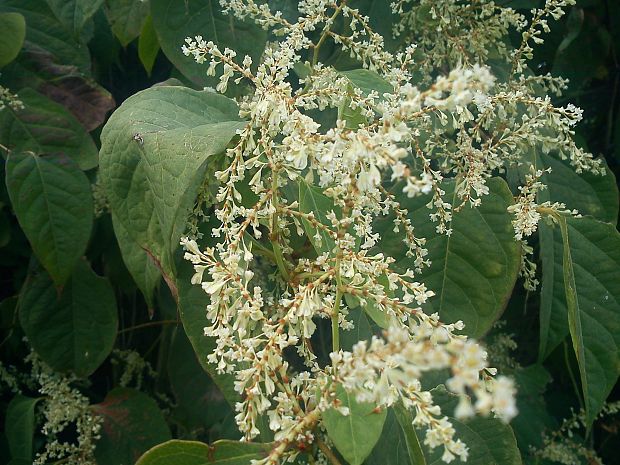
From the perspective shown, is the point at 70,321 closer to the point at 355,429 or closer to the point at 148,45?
the point at 148,45

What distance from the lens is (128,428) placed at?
1.51 meters

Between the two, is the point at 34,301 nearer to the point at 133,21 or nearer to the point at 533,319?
the point at 133,21

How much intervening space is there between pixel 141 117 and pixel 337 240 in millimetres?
335

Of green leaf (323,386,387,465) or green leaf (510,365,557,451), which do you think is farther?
green leaf (510,365,557,451)

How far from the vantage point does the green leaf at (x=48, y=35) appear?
5.13 ft

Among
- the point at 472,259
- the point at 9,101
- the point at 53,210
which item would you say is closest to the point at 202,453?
the point at 472,259

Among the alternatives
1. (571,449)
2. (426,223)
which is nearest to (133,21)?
(426,223)

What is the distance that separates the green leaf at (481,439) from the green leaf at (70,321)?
0.78 m

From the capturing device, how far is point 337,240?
763mm

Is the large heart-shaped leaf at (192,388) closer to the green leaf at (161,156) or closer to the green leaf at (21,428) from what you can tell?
the green leaf at (21,428)

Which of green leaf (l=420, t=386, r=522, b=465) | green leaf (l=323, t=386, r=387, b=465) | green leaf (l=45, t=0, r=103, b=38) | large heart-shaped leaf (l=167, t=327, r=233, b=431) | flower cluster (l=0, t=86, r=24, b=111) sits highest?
green leaf (l=45, t=0, r=103, b=38)

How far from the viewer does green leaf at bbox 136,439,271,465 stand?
805 mm

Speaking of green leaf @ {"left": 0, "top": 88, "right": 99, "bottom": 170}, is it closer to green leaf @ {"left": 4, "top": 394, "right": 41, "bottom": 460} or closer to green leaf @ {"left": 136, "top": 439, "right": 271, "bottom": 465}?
green leaf @ {"left": 4, "top": 394, "right": 41, "bottom": 460}

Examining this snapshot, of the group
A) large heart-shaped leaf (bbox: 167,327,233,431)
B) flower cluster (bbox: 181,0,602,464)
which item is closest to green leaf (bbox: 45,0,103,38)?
flower cluster (bbox: 181,0,602,464)
